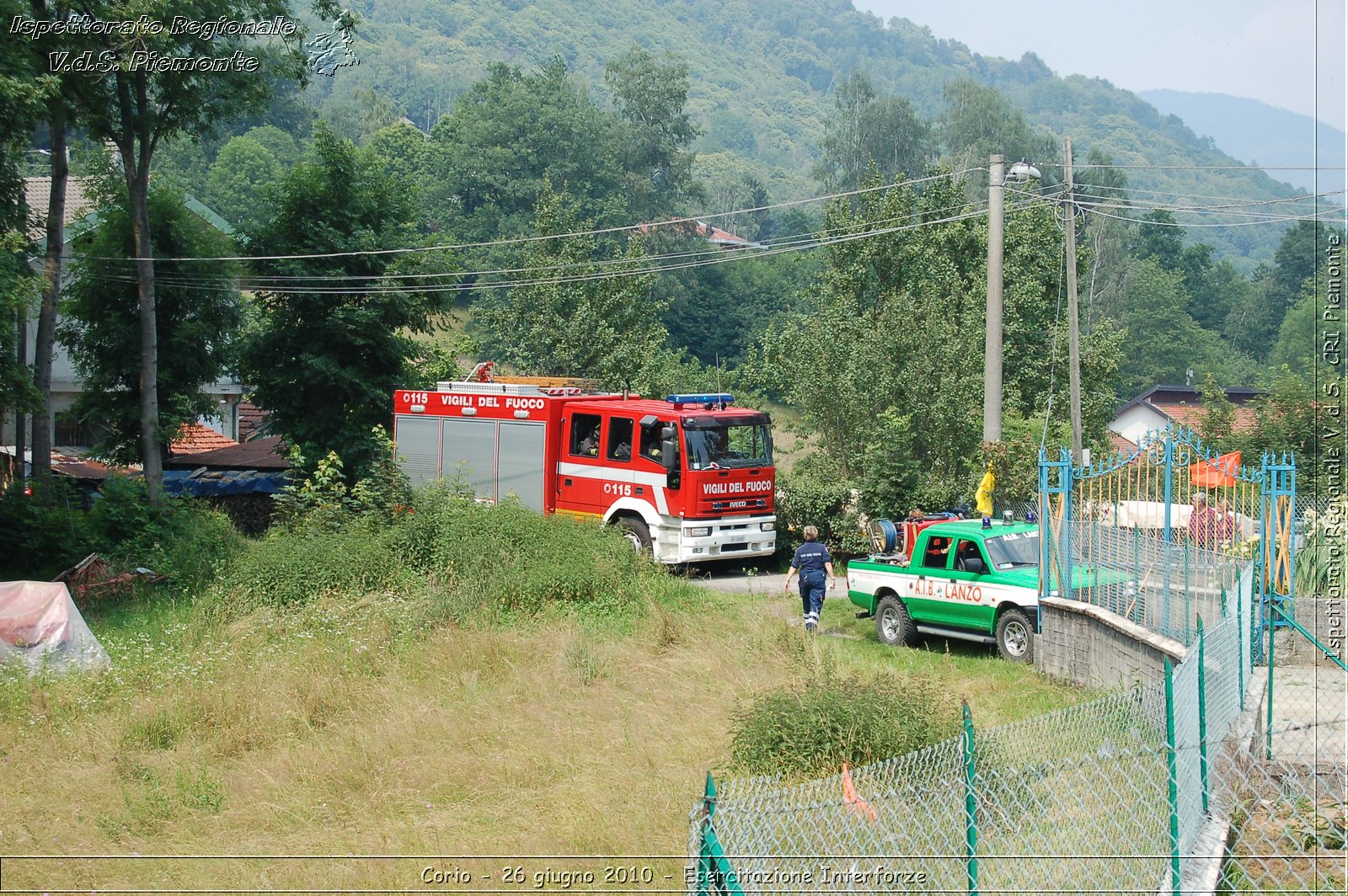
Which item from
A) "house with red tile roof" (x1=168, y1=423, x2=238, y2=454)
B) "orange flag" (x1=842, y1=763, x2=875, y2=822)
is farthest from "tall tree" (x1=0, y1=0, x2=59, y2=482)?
"orange flag" (x1=842, y1=763, x2=875, y2=822)

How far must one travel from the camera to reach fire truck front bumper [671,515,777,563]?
18.7 meters

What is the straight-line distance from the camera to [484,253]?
206ft

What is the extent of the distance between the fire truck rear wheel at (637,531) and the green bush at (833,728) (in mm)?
10909

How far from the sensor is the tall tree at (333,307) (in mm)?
28234

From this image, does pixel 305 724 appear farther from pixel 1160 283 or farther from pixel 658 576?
pixel 1160 283

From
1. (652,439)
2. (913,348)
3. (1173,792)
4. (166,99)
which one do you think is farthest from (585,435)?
(1173,792)

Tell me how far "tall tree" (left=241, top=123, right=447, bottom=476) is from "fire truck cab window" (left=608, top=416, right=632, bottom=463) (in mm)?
10448

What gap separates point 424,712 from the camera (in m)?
Result: 10.3

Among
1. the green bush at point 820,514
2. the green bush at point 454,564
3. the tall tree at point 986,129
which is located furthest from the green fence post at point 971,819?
the tall tree at point 986,129

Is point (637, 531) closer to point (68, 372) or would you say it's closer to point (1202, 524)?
point (1202, 524)

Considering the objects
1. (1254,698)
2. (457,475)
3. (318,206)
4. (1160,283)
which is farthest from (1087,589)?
(1160,283)

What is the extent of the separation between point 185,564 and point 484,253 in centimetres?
4451

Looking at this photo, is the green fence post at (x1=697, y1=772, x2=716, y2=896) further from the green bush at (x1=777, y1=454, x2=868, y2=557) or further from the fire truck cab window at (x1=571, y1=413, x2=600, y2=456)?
the fire truck cab window at (x1=571, y1=413, x2=600, y2=456)

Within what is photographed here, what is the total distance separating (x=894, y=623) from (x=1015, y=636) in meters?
1.86
